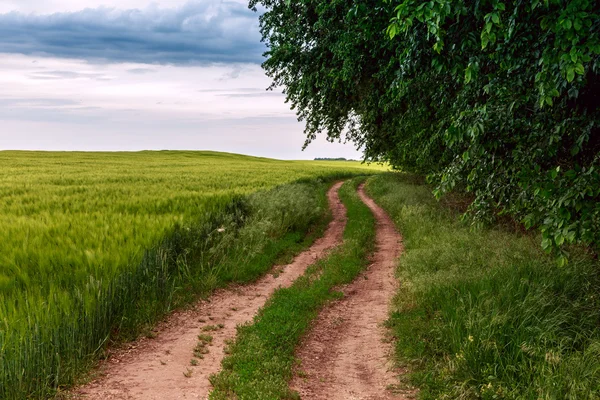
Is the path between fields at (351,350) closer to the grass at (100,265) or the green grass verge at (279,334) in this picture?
the green grass verge at (279,334)

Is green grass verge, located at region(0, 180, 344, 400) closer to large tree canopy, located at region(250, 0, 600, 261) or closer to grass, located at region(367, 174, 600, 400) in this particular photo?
grass, located at region(367, 174, 600, 400)

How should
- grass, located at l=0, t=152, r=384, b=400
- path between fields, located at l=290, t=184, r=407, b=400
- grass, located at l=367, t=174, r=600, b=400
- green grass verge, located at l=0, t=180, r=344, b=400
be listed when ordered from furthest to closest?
path between fields, located at l=290, t=184, r=407, b=400 < grass, located at l=0, t=152, r=384, b=400 < green grass verge, located at l=0, t=180, r=344, b=400 < grass, located at l=367, t=174, r=600, b=400

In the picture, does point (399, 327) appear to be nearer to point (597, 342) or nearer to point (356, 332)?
point (356, 332)

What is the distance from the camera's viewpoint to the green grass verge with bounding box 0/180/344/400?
5.43 meters

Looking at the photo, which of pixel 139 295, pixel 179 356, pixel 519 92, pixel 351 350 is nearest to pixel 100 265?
pixel 139 295

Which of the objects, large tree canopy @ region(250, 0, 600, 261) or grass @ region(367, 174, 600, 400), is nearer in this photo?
large tree canopy @ region(250, 0, 600, 261)

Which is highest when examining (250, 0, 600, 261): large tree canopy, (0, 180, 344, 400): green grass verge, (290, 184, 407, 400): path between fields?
(250, 0, 600, 261): large tree canopy

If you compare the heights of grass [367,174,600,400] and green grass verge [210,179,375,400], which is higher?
grass [367,174,600,400]

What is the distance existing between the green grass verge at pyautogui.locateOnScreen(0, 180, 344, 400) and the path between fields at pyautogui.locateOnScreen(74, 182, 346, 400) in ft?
1.07

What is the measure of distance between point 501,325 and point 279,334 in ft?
11.6

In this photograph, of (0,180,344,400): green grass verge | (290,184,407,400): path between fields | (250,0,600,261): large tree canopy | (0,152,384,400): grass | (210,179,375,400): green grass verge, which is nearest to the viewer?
(250,0,600,261): large tree canopy

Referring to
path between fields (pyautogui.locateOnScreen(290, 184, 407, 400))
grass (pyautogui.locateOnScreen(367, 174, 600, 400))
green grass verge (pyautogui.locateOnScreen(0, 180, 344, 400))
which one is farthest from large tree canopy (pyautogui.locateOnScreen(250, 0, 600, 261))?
green grass verge (pyautogui.locateOnScreen(0, 180, 344, 400))

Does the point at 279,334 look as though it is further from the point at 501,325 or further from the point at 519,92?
the point at 519,92

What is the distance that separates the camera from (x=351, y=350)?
23.4 feet
